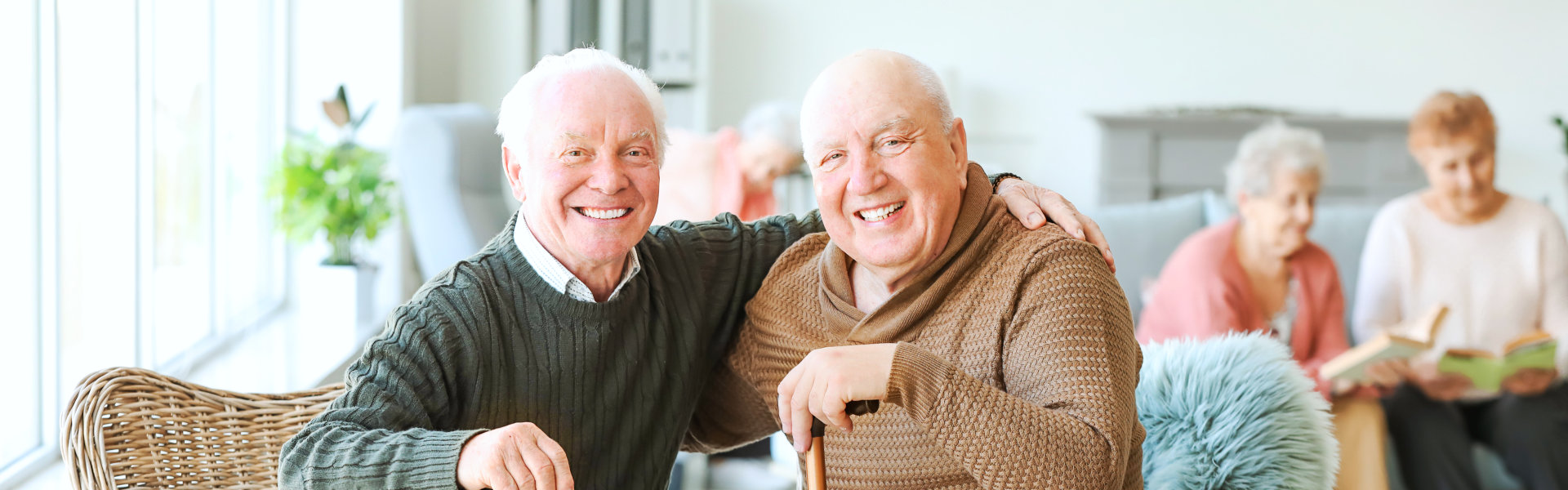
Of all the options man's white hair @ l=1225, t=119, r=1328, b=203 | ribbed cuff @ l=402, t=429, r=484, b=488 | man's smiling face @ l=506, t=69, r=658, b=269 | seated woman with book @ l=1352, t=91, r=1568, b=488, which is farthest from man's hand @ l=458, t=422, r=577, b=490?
seated woman with book @ l=1352, t=91, r=1568, b=488

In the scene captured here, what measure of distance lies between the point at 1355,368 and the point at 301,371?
7.78ft

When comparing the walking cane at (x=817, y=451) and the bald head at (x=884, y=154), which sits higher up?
the bald head at (x=884, y=154)

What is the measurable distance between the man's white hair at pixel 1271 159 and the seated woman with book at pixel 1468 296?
24cm

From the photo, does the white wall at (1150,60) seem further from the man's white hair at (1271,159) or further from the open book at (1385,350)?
the open book at (1385,350)

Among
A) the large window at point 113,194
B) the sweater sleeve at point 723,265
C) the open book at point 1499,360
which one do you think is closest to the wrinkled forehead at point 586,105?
the sweater sleeve at point 723,265

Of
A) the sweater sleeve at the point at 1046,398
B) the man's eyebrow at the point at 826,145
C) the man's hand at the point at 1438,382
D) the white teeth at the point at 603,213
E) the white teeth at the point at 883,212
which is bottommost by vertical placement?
the man's hand at the point at 1438,382

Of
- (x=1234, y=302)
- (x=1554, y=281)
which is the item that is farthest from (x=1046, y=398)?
(x=1554, y=281)

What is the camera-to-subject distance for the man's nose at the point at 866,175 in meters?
1.15

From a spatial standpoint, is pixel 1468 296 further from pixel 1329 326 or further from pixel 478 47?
pixel 478 47

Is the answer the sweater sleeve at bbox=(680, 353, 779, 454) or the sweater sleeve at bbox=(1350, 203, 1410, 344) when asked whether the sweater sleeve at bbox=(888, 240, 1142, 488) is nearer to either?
the sweater sleeve at bbox=(680, 353, 779, 454)

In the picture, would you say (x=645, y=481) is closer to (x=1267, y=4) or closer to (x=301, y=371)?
(x=301, y=371)

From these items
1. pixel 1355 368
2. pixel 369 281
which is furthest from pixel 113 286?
pixel 1355 368

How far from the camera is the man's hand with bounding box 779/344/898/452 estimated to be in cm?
95

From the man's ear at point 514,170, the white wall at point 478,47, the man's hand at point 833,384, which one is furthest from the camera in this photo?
the white wall at point 478,47
